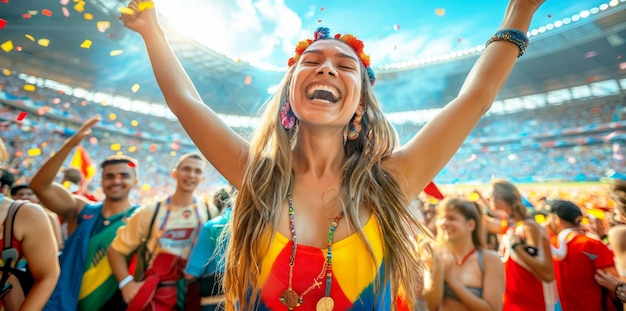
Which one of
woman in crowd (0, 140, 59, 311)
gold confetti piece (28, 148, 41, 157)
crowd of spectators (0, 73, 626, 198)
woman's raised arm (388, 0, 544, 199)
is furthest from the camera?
crowd of spectators (0, 73, 626, 198)

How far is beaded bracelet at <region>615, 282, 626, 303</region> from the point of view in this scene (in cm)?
302

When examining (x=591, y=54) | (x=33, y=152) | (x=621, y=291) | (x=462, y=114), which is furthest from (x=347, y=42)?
(x=591, y=54)

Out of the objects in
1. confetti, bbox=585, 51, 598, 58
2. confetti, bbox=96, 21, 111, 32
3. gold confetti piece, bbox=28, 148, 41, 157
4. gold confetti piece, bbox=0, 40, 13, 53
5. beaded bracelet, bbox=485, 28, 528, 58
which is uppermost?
confetti, bbox=585, 51, 598, 58

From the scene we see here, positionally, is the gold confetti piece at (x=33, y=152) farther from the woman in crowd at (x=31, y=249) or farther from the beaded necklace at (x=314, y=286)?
the beaded necklace at (x=314, y=286)

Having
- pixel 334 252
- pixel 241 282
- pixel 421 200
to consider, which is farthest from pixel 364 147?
pixel 421 200

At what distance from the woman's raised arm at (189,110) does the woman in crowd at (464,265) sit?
2223 millimetres

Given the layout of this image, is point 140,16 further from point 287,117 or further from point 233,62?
point 233,62

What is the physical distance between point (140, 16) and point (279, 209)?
98 cm

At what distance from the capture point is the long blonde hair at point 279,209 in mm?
1154

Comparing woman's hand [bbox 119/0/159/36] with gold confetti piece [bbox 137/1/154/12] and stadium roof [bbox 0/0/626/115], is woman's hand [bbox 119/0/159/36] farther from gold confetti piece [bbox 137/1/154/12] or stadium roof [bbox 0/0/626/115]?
stadium roof [bbox 0/0/626/115]

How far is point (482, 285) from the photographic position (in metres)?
2.74

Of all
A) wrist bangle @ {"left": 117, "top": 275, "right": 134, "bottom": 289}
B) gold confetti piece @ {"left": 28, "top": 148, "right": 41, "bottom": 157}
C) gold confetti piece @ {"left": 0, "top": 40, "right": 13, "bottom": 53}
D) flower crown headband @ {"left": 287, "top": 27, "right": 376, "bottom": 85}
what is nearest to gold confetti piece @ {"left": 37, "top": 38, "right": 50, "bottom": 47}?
gold confetti piece @ {"left": 0, "top": 40, "right": 13, "bottom": 53}

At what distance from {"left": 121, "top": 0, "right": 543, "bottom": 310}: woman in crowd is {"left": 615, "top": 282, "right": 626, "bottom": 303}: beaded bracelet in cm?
294

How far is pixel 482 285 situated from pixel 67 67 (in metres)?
26.6
